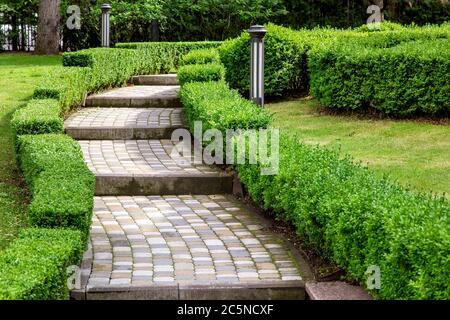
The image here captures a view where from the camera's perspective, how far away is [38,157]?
26.9 ft

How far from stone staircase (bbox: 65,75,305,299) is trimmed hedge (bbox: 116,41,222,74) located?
20.7 ft

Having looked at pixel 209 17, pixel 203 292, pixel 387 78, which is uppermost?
pixel 209 17

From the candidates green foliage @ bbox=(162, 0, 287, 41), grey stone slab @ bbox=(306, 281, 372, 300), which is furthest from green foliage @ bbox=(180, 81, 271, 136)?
green foliage @ bbox=(162, 0, 287, 41)

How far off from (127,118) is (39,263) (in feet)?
25.1

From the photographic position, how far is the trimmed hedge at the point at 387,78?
478 inches

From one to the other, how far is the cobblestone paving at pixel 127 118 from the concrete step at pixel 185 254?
10.5 ft

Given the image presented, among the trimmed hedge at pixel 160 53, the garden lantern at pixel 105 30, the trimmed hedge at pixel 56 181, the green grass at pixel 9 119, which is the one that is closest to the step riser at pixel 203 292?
the trimmed hedge at pixel 56 181

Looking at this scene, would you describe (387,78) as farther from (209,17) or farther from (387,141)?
(209,17)

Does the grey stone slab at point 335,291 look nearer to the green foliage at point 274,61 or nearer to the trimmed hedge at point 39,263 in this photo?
the trimmed hedge at point 39,263

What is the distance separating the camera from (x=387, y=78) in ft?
41.0

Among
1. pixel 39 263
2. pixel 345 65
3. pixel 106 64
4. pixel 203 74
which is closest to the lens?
pixel 39 263

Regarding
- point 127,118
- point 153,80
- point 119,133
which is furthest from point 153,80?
point 119,133

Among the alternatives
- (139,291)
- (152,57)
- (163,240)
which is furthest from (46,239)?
(152,57)
